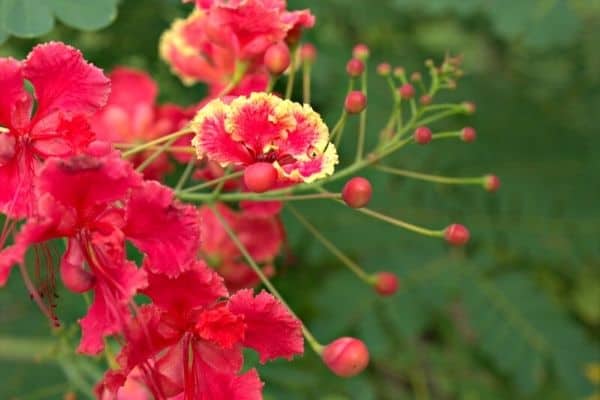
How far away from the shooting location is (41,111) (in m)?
1.47

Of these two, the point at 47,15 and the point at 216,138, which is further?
the point at 47,15

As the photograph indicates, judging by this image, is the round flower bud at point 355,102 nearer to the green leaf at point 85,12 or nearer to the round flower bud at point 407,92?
the round flower bud at point 407,92

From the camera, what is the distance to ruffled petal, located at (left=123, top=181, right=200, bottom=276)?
4.43 feet

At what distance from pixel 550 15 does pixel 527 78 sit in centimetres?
119

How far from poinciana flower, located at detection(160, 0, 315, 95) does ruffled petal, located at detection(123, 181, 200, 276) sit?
0.44 metres

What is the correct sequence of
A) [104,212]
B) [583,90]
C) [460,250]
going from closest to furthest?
→ 1. [104,212]
2. [460,250]
3. [583,90]

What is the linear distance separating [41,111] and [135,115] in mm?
829

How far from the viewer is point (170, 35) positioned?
2.12 metres

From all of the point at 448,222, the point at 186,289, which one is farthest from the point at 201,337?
the point at 448,222

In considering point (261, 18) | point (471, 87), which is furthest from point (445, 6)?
point (261, 18)

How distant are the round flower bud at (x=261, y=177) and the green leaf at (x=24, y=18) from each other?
2.06ft

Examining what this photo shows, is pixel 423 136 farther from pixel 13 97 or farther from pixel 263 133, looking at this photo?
pixel 13 97

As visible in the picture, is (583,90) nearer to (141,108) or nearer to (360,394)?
(360,394)

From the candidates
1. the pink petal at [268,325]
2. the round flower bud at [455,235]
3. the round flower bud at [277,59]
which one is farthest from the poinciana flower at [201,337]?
the round flower bud at [277,59]
